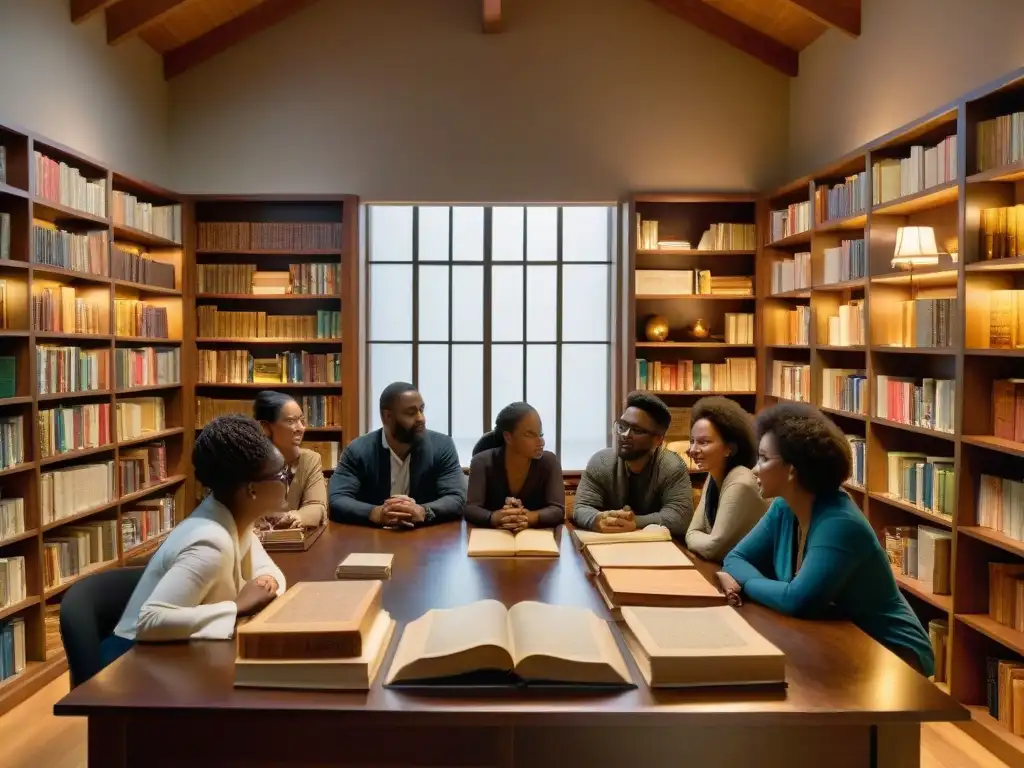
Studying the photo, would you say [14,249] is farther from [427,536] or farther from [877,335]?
[877,335]

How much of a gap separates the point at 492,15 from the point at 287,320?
263 centimetres

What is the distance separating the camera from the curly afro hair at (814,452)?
2324 mm

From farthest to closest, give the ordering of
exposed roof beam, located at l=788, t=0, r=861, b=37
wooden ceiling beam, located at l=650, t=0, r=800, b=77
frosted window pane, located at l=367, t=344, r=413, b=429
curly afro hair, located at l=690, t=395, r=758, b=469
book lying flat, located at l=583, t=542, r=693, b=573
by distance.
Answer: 1. frosted window pane, located at l=367, t=344, r=413, b=429
2. wooden ceiling beam, located at l=650, t=0, r=800, b=77
3. exposed roof beam, located at l=788, t=0, r=861, b=37
4. curly afro hair, located at l=690, t=395, r=758, b=469
5. book lying flat, located at l=583, t=542, r=693, b=573

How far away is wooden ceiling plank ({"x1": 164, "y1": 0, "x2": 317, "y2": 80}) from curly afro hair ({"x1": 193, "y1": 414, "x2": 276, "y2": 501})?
4.96m

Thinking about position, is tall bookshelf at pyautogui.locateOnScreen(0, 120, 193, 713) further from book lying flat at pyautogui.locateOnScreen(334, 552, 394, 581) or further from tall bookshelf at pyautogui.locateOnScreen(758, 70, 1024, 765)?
tall bookshelf at pyautogui.locateOnScreen(758, 70, 1024, 765)

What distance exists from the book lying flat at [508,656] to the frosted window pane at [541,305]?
16.6 ft

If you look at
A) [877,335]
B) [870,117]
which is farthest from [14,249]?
[870,117]

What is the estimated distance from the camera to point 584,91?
20.8 feet

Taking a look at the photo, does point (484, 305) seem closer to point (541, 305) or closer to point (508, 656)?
point (541, 305)

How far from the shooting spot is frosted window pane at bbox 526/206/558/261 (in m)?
6.79

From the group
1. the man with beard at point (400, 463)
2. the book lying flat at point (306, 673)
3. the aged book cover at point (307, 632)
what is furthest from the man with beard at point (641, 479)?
the book lying flat at point (306, 673)

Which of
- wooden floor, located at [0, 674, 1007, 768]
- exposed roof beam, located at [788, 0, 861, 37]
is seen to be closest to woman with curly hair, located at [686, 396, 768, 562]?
wooden floor, located at [0, 674, 1007, 768]

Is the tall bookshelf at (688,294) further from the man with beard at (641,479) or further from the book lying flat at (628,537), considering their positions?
the book lying flat at (628,537)

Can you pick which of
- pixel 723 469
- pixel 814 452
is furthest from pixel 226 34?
pixel 814 452
